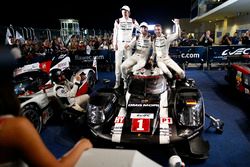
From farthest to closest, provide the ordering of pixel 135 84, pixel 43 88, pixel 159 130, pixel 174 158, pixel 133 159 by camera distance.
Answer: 1. pixel 43 88
2. pixel 135 84
3. pixel 159 130
4. pixel 174 158
5. pixel 133 159

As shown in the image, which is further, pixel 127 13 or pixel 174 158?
pixel 127 13

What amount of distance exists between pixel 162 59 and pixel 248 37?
665 centimetres

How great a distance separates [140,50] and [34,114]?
288 cm

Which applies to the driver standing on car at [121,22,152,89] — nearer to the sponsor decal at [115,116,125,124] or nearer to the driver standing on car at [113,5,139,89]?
the driver standing on car at [113,5,139,89]

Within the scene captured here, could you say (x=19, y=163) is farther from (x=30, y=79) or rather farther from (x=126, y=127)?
(x=30, y=79)

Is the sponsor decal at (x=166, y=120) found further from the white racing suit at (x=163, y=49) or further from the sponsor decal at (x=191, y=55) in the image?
the sponsor decal at (x=191, y=55)

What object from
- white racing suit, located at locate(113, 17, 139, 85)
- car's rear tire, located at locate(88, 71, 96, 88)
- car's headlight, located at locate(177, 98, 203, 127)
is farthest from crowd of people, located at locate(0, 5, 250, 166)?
car's headlight, located at locate(177, 98, 203, 127)

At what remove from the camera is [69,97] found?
5016mm

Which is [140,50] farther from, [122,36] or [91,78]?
Answer: [91,78]

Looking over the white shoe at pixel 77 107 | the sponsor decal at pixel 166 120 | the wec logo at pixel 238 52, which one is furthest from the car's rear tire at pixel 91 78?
the wec logo at pixel 238 52

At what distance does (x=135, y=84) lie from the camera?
4367 mm

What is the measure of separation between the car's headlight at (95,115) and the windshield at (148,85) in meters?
0.80

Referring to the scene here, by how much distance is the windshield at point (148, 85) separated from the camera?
13.9 ft

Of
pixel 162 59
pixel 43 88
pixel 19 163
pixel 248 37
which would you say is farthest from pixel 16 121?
pixel 248 37
